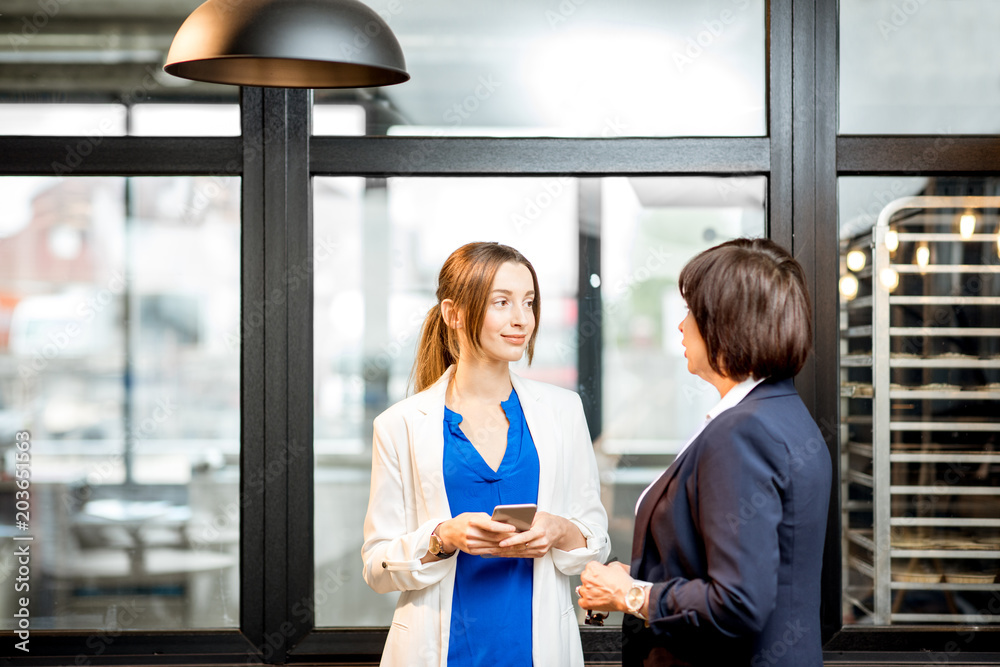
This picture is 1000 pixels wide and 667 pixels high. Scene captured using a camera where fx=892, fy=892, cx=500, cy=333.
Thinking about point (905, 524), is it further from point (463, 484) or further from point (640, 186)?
point (463, 484)

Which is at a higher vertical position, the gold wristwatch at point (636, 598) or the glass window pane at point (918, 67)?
the glass window pane at point (918, 67)

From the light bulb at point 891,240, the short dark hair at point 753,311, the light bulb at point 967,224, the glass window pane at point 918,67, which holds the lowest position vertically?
the short dark hair at point 753,311

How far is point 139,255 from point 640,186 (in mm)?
1701

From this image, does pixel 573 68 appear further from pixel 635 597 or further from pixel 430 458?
pixel 635 597

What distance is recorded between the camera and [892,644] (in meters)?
2.84

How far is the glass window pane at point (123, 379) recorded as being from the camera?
2959 millimetres

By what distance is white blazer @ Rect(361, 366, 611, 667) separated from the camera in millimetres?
2006

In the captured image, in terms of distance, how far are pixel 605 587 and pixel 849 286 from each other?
176 cm

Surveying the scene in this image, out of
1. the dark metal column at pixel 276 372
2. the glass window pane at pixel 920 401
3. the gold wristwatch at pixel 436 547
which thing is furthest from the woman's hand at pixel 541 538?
the glass window pane at pixel 920 401

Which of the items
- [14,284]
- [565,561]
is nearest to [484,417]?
[565,561]

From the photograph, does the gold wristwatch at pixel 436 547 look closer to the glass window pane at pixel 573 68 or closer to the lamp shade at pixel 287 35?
the lamp shade at pixel 287 35

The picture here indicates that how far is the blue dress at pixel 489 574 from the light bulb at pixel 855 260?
1.43 metres

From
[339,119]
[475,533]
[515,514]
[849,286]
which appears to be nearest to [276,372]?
[339,119]

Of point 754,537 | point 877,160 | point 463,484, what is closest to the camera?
point 754,537
